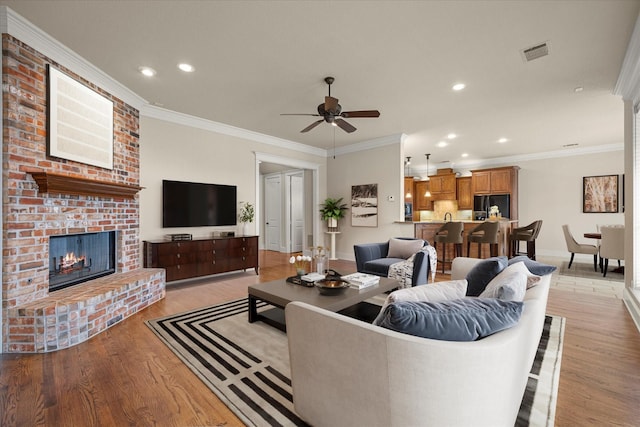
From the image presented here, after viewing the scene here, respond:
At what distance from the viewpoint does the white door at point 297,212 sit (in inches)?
333

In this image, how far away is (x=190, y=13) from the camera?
2.40m

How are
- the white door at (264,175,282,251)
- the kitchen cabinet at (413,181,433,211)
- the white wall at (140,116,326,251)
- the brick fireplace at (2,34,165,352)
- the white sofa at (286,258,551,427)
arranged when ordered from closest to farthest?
the white sofa at (286,258,551,427) < the brick fireplace at (2,34,165,352) < the white wall at (140,116,326,251) < the white door at (264,175,282,251) < the kitchen cabinet at (413,181,433,211)

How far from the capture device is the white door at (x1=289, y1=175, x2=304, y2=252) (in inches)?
333

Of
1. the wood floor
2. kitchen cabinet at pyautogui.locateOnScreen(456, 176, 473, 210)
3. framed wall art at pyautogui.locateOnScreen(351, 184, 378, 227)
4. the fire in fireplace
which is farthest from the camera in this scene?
kitchen cabinet at pyautogui.locateOnScreen(456, 176, 473, 210)

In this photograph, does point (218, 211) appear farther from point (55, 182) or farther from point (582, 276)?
point (582, 276)

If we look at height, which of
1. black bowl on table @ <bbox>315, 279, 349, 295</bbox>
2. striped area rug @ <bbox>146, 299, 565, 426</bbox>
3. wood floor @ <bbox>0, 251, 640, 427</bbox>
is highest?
black bowl on table @ <bbox>315, 279, 349, 295</bbox>

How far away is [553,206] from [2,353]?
33.9 feet

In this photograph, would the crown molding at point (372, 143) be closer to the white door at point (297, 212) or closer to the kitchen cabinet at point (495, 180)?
the white door at point (297, 212)

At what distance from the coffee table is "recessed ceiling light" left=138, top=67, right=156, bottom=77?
107 inches

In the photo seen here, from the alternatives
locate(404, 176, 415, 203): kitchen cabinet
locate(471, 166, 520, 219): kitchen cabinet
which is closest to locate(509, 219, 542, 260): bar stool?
locate(471, 166, 520, 219): kitchen cabinet

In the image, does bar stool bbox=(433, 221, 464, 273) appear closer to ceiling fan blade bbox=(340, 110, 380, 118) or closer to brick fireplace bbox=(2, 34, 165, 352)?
ceiling fan blade bbox=(340, 110, 380, 118)

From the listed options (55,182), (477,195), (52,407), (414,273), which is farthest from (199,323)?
(477,195)

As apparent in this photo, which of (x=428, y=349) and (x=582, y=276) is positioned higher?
(x=428, y=349)

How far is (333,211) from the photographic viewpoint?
280 inches
